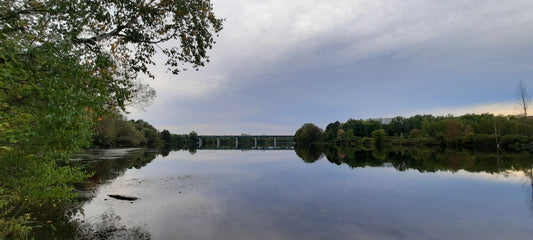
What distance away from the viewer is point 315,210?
1275cm

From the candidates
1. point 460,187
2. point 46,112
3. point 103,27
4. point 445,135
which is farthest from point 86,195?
point 445,135

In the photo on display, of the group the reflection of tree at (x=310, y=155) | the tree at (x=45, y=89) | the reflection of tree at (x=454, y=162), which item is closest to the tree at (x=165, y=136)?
the reflection of tree at (x=310, y=155)

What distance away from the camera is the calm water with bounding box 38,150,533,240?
9.77 metres

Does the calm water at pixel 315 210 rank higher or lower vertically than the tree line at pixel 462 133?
lower

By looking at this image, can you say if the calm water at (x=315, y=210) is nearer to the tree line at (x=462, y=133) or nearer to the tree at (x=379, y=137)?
the tree line at (x=462, y=133)

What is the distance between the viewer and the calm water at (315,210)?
9766 mm

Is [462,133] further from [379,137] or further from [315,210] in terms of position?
[315,210]

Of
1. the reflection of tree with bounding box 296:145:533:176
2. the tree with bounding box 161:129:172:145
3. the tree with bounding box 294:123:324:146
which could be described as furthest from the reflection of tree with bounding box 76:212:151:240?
the tree with bounding box 161:129:172:145

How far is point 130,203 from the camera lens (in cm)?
1427

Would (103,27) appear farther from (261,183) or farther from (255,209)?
(261,183)

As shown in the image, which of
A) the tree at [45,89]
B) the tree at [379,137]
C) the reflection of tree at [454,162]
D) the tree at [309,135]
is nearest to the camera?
the tree at [45,89]

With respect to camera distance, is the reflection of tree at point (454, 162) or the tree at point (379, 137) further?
the tree at point (379, 137)

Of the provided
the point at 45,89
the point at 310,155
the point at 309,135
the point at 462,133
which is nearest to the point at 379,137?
the point at 462,133

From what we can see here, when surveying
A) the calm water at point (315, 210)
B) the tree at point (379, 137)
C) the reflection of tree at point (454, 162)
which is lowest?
the calm water at point (315, 210)
